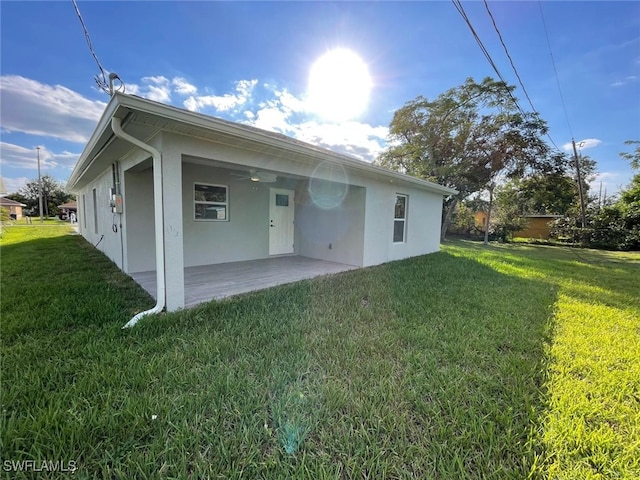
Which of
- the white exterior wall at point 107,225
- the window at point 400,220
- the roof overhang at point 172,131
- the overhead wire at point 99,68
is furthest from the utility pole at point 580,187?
the white exterior wall at point 107,225

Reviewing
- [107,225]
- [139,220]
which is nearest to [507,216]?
[139,220]

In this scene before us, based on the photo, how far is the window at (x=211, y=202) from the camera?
6398 millimetres

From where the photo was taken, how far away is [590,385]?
2.33m

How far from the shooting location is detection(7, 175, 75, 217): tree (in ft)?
133

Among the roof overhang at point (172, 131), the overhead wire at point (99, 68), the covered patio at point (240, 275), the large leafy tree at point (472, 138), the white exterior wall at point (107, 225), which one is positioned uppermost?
the large leafy tree at point (472, 138)

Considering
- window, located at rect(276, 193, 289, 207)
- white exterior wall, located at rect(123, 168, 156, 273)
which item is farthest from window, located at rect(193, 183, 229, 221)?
window, located at rect(276, 193, 289, 207)

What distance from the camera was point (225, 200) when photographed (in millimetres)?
6805

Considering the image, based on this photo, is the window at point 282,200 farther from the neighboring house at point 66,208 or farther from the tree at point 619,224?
the neighboring house at point 66,208

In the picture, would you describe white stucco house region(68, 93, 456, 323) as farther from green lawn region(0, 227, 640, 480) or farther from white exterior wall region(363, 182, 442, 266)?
green lawn region(0, 227, 640, 480)

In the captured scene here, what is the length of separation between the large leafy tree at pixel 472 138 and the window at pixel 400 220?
9.39m

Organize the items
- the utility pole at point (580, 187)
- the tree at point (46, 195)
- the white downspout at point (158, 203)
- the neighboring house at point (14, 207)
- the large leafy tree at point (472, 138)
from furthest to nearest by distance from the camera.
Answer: the tree at point (46, 195), the neighboring house at point (14, 207), the utility pole at point (580, 187), the large leafy tree at point (472, 138), the white downspout at point (158, 203)

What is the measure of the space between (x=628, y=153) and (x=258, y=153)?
23476 millimetres

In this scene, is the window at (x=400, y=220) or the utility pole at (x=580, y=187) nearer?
the window at (x=400, y=220)

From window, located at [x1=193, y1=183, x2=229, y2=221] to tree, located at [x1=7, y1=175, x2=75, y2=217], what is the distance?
159ft
